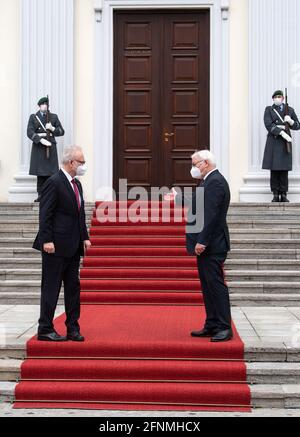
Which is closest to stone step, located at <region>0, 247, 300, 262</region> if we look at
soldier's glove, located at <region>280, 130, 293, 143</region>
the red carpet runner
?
the red carpet runner

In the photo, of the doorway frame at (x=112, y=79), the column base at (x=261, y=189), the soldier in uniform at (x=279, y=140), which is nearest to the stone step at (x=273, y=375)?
the soldier in uniform at (x=279, y=140)

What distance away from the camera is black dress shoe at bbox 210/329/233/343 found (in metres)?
7.24

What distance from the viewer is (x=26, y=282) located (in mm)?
10422

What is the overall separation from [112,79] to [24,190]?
2.46 m

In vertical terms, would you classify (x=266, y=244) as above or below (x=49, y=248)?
below

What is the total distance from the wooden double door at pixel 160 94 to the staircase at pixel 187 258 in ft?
6.54

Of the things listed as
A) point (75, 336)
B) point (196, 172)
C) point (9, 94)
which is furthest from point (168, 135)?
point (75, 336)

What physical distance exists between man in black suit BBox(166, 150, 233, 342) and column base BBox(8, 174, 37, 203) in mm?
6644

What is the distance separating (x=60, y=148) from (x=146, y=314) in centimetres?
539

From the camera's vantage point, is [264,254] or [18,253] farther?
[18,253]

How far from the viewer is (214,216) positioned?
7270 millimetres

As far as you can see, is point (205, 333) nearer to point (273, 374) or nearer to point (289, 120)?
point (273, 374)

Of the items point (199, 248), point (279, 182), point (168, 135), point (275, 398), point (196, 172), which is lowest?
point (275, 398)
